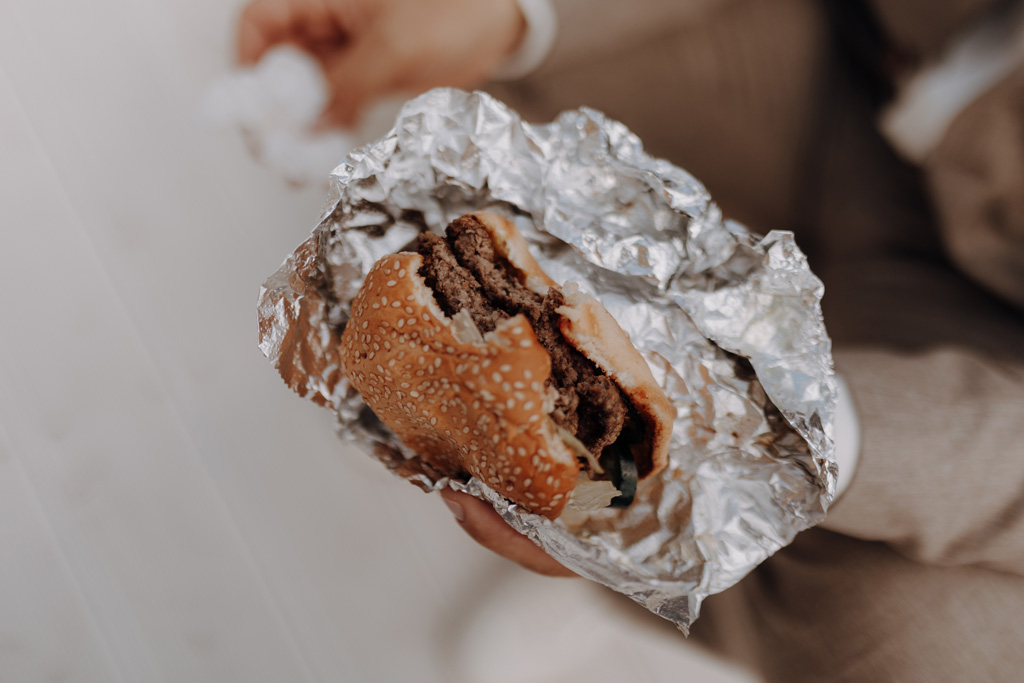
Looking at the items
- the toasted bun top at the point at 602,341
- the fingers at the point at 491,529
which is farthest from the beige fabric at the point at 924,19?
the fingers at the point at 491,529

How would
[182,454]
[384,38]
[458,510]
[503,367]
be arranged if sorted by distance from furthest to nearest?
[182,454] → [384,38] → [458,510] → [503,367]

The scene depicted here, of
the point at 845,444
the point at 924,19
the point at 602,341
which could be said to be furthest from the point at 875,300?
the point at 602,341

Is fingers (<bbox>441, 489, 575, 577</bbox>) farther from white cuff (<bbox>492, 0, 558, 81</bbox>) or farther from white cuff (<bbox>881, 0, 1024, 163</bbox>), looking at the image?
white cuff (<bbox>881, 0, 1024, 163</bbox>)

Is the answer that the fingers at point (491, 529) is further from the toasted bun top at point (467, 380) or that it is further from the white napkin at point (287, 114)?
the white napkin at point (287, 114)

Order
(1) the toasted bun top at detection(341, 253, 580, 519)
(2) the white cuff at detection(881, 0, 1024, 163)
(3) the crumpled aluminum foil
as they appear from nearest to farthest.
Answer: (1) the toasted bun top at detection(341, 253, 580, 519)
(3) the crumpled aluminum foil
(2) the white cuff at detection(881, 0, 1024, 163)

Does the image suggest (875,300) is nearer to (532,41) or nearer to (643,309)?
(643,309)

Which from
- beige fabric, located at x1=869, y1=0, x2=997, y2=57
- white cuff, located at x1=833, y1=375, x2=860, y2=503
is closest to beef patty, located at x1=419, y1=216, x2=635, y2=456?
white cuff, located at x1=833, y1=375, x2=860, y2=503

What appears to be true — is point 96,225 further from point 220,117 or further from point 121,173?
point 220,117
